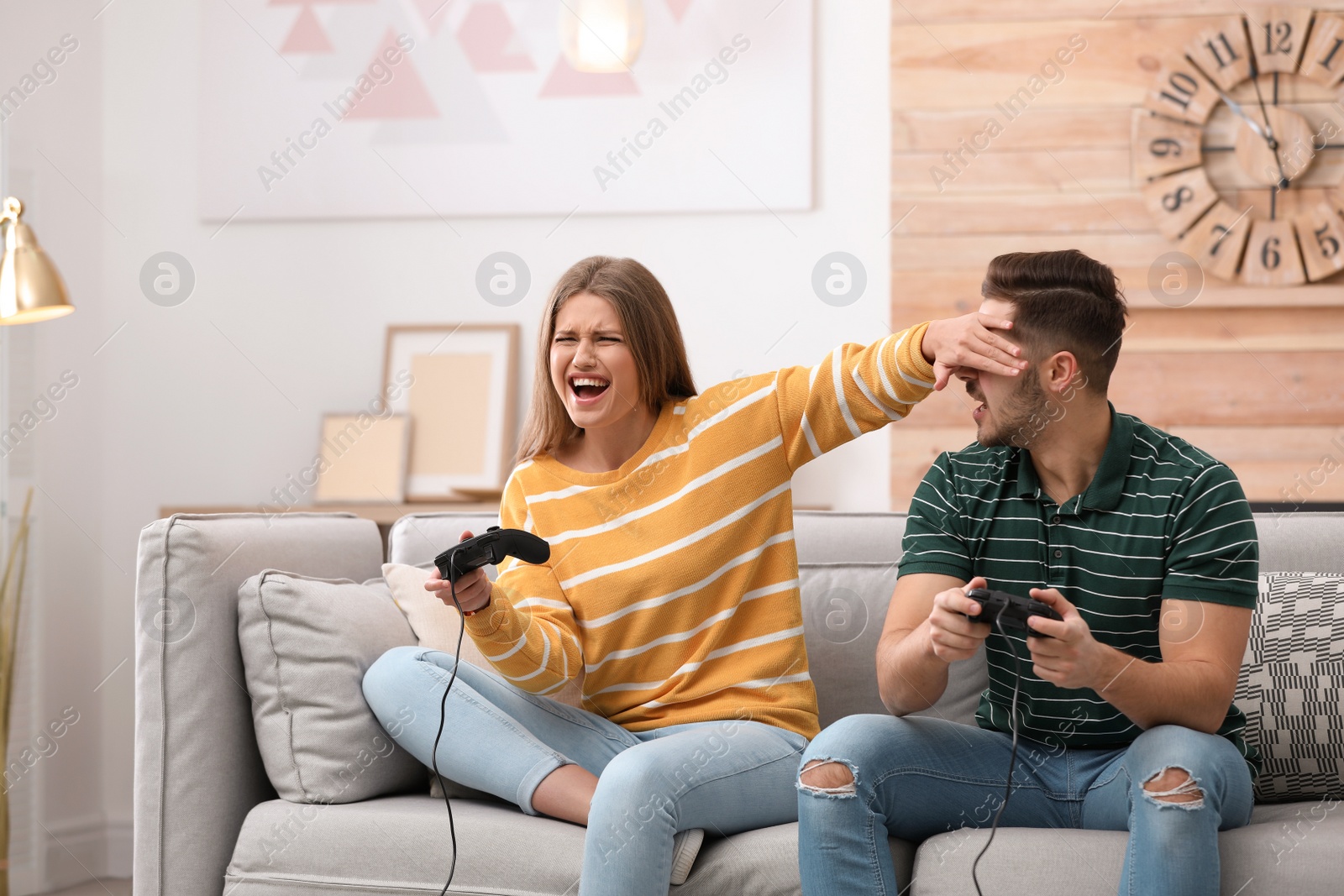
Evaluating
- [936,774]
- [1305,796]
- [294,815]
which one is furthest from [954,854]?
[294,815]

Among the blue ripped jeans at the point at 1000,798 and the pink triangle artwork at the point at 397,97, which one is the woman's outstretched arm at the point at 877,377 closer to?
the blue ripped jeans at the point at 1000,798

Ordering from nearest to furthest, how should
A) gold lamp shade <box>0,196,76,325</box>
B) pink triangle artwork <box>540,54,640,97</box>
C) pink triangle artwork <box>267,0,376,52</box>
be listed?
1. gold lamp shade <box>0,196,76,325</box>
2. pink triangle artwork <box>540,54,640,97</box>
3. pink triangle artwork <box>267,0,376,52</box>

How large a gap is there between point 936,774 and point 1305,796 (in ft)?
1.99

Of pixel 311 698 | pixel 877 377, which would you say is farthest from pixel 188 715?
pixel 877 377

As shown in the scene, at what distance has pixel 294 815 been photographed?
1.56 m

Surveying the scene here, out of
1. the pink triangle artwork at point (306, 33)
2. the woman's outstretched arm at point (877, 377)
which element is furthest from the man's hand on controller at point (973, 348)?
the pink triangle artwork at point (306, 33)

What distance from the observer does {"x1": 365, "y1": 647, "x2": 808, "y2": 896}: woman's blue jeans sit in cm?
131

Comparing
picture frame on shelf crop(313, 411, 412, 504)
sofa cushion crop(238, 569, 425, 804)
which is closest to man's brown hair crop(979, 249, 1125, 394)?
sofa cushion crop(238, 569, 425, 804)

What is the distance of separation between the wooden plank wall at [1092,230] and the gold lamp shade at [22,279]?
1839mm

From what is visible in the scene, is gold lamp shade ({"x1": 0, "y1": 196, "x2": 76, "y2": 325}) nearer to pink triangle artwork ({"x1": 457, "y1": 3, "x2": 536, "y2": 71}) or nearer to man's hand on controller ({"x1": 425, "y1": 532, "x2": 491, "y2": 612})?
man's hand on controller ({"x1": 425, "y1": 532, "x2": 491, "y2": 612})

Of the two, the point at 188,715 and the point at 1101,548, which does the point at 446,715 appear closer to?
the point at 188,715

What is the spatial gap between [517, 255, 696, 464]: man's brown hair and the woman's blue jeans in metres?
0.38

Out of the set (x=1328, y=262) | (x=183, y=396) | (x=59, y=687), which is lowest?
(x=59, y=687)

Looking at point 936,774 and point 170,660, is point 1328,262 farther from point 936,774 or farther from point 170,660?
point 170,660
